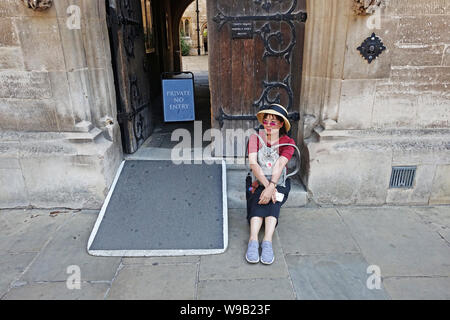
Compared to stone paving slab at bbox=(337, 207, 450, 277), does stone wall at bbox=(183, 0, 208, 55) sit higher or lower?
higher

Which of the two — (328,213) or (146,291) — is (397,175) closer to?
(328,213)

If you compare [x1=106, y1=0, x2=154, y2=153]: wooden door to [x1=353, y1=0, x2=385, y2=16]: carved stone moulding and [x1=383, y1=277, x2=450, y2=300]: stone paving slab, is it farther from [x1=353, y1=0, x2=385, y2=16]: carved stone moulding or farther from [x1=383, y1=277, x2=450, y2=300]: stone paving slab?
[x1=383, y1=277, x2=450, y2=300]: stone paving slab

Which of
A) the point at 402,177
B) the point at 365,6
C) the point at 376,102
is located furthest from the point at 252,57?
the point at 402,177

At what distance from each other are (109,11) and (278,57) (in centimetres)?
196

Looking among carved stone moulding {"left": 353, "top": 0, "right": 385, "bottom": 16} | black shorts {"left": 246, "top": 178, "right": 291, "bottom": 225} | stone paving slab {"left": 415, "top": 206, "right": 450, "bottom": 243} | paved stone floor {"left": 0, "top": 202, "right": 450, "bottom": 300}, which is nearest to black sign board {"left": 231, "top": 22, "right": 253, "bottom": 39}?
carved stone moulding {"left": 353, "top": 0, "right": 385, "bottom": 16}

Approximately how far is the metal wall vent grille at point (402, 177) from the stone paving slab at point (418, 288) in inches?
49.5

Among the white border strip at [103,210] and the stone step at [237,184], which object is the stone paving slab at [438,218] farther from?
the white border strip at [103,210]

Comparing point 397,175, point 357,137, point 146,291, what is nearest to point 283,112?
point 357,137

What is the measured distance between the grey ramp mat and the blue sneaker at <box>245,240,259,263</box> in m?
0.25

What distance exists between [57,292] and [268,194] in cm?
187

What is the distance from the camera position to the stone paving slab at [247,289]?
94.3 inches

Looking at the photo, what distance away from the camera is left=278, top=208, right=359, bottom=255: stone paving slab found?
9.69 ft

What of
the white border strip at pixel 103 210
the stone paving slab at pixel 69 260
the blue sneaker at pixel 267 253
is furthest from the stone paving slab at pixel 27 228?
the blue sneaker at pixel 267 253

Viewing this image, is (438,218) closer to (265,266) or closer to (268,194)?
(268,194)
